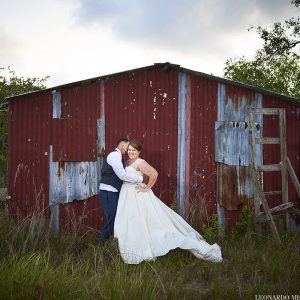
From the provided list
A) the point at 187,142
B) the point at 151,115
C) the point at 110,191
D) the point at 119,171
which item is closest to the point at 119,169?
the point at 119,171

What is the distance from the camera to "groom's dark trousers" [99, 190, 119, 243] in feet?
22.3

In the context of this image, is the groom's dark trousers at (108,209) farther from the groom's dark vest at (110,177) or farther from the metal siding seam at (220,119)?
the metal siding seam at (220,119)

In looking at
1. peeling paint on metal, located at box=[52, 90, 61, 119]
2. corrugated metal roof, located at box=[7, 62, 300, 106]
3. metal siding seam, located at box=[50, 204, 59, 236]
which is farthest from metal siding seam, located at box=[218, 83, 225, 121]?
metal siding seam, located at box=[50, 204, 59, 236]

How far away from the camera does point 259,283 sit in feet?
16.9

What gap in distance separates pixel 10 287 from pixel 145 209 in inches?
101

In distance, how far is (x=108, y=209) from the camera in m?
6.82

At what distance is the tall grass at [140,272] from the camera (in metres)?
4.38

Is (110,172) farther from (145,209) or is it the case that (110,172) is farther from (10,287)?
(10,287)

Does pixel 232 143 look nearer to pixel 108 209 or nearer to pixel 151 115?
pixel 151 115

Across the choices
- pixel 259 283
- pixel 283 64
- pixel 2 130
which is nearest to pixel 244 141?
pixel 259 283

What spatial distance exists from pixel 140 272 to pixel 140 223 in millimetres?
1415

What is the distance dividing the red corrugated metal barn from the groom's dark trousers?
1.39m

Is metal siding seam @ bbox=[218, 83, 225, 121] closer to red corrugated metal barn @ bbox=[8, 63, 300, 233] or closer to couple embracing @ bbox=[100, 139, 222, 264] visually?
red corrugated metal barn @ bbox=[8, 63, 300, 233]

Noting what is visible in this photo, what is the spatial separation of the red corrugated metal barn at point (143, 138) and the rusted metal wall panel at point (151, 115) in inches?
0.8
